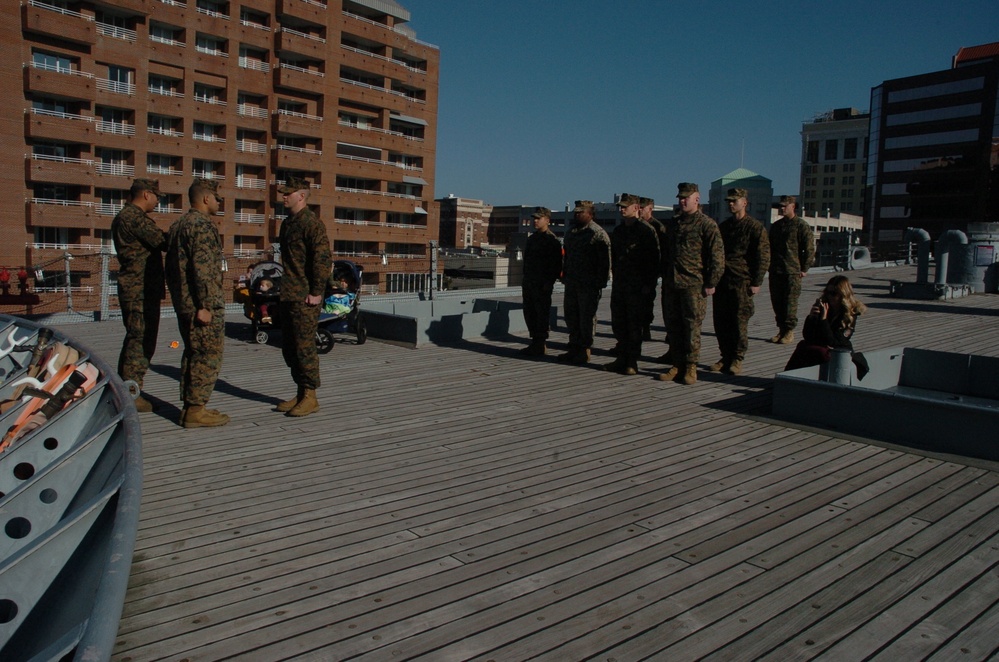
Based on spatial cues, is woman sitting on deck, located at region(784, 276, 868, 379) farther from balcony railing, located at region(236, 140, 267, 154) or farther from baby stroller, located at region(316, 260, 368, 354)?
balcony railing, located at region(236, 140, 267, 154)

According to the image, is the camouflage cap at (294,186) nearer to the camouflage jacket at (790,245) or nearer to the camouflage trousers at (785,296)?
the camouflage jacket at (790,245)

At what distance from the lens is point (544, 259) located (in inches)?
405

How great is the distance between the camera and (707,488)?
5.21 m

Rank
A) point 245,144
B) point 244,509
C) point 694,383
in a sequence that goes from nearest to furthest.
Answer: point 244,509 → point 694,383 → point 245,144

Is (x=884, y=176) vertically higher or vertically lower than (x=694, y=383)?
higher

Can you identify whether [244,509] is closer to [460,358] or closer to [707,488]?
[707,488]

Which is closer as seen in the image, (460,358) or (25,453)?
(25,453)

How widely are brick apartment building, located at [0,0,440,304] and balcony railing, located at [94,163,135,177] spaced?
0.09m

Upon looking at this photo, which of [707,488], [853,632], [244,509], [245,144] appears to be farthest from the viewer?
[245,144]

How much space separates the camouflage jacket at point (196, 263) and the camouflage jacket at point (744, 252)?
5339 millimetres

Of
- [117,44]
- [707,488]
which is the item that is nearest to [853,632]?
[707,488]

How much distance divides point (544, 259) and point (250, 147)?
52.0 metres

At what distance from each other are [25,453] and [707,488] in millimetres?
4619

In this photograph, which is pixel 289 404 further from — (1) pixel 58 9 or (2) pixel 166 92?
(2) pixel 166 92
